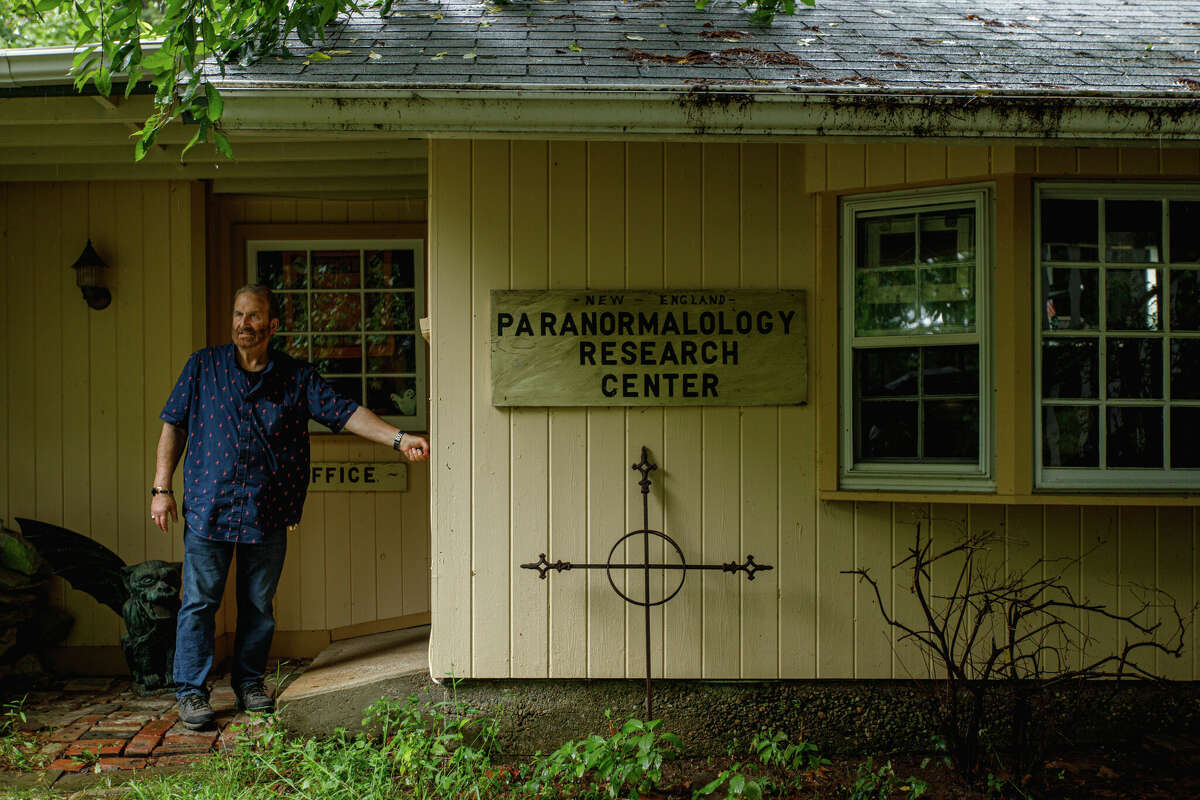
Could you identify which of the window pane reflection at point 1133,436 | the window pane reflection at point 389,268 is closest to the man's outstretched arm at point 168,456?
the window pane reflection at point 389,268

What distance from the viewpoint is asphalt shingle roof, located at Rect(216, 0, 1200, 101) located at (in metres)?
3.13

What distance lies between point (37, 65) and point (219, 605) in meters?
2.38

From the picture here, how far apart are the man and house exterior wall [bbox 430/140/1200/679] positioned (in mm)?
501

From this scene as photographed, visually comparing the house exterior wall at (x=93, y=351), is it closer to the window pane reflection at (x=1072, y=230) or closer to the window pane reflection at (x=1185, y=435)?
the window pane reflection at (x=1072, y=230)

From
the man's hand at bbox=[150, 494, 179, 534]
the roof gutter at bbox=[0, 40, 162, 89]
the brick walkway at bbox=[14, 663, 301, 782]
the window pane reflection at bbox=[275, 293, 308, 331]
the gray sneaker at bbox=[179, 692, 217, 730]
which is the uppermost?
the roof gutter at bbox=[0, 40, 162, 89]

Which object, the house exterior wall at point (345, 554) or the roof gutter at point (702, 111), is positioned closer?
the roof gutter at point (702, 111)

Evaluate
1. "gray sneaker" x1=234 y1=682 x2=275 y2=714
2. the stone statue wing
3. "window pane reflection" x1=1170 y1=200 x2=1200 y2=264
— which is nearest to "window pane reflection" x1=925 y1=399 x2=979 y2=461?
"window pane reflection" x1=1170 y1=200 x2=1200 y2=264

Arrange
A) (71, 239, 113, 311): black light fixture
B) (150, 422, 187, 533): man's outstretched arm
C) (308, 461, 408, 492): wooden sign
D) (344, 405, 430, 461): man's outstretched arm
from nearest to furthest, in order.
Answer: (344, 405, 430, 461): man's outstretched arm < (150, 422, 187, 533): man's outstretched arm < (71, 239, 113, 311): black light fixture < (308, 461, 408, 492): wooden sign

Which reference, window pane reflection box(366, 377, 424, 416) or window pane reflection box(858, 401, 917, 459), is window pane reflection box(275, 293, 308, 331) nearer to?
window pane reflection box(366, 377, 424, 416)

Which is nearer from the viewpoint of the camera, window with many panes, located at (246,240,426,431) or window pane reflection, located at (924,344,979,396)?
window pane reflection, located at (924,344,979,396)

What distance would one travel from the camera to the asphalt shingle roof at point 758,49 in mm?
3135

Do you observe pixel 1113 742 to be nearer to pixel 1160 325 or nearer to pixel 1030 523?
pixel 1030 523

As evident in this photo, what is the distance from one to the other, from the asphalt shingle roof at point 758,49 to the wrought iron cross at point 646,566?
156 cm

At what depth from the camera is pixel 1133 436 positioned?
3.67 meters
